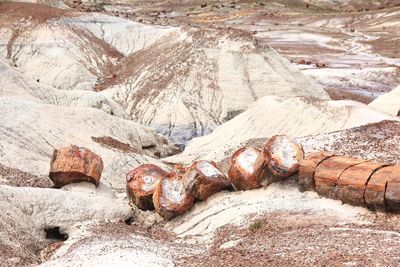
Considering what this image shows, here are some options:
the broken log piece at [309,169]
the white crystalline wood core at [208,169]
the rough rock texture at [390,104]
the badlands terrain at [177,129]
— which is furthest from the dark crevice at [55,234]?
the rough rock texture at [390,104]

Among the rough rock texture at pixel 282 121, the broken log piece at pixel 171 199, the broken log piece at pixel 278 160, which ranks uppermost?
the broken log piece at pixel 278 160

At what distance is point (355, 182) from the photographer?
17094mm

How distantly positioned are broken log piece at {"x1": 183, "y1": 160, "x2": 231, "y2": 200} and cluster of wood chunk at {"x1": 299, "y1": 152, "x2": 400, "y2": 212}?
3336 millimetres

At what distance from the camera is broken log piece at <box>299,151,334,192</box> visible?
18894mm

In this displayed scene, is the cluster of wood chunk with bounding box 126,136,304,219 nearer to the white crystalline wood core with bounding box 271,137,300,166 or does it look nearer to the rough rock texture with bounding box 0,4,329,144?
the white crystalline wood core with bounding box 271,137,300,166

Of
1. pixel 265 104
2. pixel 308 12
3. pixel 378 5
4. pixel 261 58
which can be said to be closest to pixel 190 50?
pixel 261 58

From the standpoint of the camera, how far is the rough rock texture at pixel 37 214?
1733 cm

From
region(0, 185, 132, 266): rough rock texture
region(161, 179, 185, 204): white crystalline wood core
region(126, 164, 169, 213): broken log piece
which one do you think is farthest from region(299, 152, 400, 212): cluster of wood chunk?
region(0, 185, 132, 266): rough rock texture

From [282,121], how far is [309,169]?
18206mm

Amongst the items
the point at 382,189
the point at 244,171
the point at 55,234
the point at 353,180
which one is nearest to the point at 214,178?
the point at 244,171

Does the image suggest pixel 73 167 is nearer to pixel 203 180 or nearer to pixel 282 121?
pixel 203 180

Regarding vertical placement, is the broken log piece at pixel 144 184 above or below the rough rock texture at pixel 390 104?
above

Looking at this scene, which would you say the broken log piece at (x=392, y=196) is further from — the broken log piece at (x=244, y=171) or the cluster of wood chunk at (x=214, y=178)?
the broken log piece at (x=244, y=171)

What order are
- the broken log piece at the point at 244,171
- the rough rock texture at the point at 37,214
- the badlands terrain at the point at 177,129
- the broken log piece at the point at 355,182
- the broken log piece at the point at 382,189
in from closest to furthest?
the badlands terrain at the point at 177,129, the broken log piece at the point at 382,189, the broken log piece at the point at 355,182, the rough rock texture at the point at 37,214, the broken log piece at the point at 244,171
